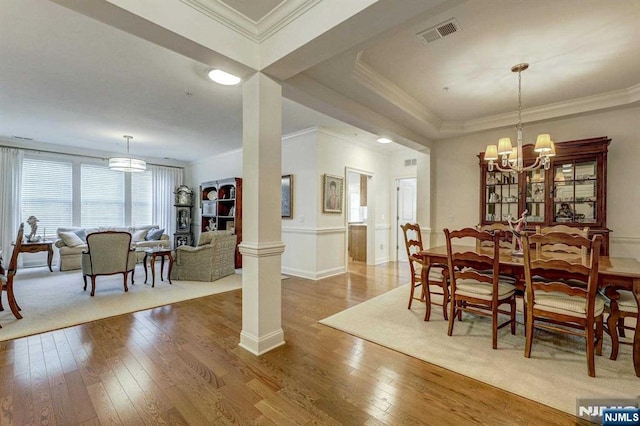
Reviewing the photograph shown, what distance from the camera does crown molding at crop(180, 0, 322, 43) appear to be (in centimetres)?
201

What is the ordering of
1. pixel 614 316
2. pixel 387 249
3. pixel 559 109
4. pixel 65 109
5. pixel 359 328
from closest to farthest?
1. pixel 614 316
2. pixel 359 328
3. pixel 559 109
4. pixel 65 109
5. pixel 387 249

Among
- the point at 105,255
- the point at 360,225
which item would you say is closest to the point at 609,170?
the point at 360,225

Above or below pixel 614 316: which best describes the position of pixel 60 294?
below

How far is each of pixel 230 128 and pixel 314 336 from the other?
4.08m

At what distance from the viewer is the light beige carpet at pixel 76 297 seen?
305 cm

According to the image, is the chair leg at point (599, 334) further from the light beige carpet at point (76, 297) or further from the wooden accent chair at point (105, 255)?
the wooden accent chair at point (105, 255)

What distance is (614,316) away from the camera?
223 centimetres

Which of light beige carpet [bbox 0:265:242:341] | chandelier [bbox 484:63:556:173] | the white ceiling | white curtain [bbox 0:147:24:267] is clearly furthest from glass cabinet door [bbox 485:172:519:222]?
white curtain [bbox 0:147:24:267]

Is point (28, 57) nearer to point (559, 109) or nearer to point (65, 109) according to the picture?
point (65, 109)

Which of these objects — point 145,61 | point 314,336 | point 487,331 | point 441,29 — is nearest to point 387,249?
point 487,331

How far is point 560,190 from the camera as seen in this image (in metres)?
3.98

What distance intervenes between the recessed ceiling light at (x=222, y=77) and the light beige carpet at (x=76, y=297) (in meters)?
2.91

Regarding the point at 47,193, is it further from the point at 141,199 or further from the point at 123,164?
the point at 123,164

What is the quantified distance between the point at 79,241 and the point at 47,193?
152cm
